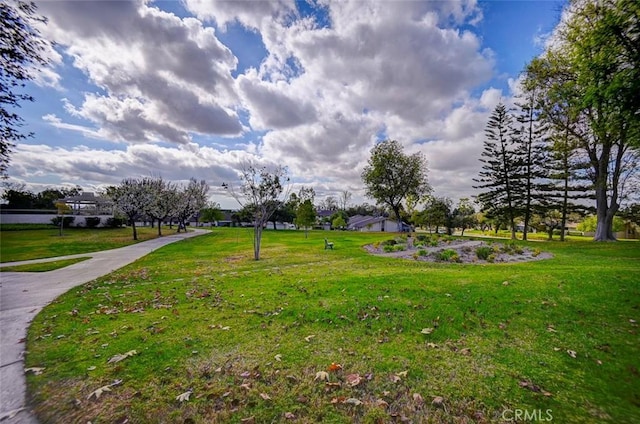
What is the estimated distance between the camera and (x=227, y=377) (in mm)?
3324

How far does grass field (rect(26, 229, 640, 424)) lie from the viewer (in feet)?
9.21

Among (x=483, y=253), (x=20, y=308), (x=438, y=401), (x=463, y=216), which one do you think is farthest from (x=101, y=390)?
(x=463, y=216)

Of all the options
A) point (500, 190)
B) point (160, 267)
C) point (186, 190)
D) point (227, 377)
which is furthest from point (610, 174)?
point (186, 190)

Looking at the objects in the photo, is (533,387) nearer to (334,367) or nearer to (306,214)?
(334,367)

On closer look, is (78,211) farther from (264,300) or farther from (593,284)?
(593,284)

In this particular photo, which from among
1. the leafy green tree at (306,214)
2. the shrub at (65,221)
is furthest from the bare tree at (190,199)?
the leafy green tree at (306,214)

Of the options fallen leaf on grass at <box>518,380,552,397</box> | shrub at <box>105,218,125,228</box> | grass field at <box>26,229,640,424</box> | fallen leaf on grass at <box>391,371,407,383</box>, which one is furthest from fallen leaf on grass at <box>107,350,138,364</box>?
shrub at <box>105,218,125,228</box>

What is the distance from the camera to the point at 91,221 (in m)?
37.4

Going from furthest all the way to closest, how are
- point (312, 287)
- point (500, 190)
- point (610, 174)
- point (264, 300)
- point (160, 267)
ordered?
point (500, 190) → point (610, 174) → point (160, 267) → point (312, 287) → point (264, 300)

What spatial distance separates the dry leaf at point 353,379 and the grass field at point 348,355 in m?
0.02

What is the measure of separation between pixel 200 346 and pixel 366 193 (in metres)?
40.9

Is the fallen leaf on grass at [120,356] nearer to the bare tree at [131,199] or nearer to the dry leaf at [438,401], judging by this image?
the dry leaf at [438,401]

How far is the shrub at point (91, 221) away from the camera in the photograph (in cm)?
3712

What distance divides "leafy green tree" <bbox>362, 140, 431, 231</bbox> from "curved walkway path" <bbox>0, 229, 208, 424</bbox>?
35.2 meters
